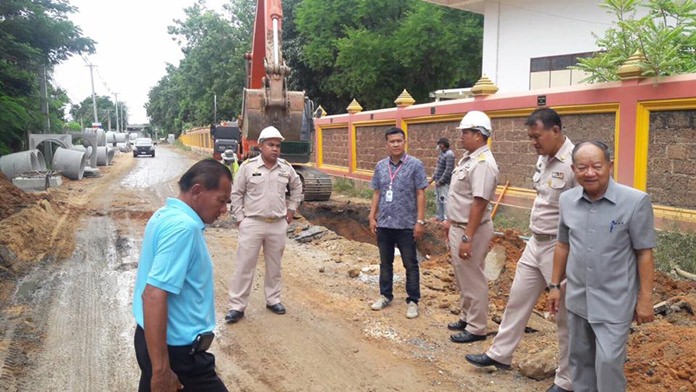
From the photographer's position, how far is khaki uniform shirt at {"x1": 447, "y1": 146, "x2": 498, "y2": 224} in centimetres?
454

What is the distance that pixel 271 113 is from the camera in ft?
35.0

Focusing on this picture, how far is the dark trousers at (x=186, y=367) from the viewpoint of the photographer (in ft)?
8.07

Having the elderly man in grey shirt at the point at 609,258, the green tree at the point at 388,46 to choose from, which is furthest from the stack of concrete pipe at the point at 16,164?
the elderly man in grey shirt at the point at 609,258

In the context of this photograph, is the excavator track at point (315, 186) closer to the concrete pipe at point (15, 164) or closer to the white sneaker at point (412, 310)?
the white sneaker at point (412, 310)

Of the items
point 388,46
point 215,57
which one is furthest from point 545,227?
point 215,57

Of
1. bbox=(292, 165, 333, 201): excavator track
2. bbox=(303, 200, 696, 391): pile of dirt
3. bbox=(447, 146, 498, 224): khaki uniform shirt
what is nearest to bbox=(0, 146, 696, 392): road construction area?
bbox=(303, 200, 696, 391): pile of dirt

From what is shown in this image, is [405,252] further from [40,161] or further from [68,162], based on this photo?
[40,161]

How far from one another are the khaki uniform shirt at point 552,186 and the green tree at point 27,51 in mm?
16662

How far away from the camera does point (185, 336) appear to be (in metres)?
2.44

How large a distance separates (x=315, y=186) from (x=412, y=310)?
7.68 metres

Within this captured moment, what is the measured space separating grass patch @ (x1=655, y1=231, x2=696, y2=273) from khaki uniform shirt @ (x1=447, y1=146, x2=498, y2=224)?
138 inches

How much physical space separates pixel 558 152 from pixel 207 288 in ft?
8.52

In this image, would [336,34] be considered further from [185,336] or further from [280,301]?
[185,336]

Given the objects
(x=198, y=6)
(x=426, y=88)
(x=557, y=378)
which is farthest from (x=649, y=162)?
(x=198, y=6)
